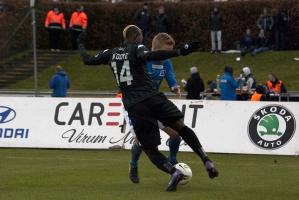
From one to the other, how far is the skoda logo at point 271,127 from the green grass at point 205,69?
1634 cm

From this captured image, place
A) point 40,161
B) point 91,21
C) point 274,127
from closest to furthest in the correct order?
point 40,161 < point 274,127 < point 91,21

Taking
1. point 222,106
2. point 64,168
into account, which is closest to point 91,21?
point 222,106

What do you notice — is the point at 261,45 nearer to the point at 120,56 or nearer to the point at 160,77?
the point at 160,77

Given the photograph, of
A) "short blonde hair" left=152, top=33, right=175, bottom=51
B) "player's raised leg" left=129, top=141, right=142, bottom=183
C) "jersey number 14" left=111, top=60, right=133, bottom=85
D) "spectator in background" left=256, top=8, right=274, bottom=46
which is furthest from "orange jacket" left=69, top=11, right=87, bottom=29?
"jersey number 14" left=111, top=60, right=133, bottom=85

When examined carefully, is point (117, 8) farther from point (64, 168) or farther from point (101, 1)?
point (64, 168)

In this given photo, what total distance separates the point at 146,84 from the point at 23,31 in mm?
25470

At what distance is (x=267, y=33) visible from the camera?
37.2m

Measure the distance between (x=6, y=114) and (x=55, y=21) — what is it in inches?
786

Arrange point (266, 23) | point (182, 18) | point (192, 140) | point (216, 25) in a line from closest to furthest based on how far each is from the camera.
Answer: point (192, 140)
point (266, 23)
point (216, 25)
point (182, 18)

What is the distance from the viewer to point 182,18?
4228 centimetres

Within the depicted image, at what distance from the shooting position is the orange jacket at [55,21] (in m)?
39.1

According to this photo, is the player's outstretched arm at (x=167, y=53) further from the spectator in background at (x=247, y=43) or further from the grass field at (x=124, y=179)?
the spectator in background at (x=247, y=43)

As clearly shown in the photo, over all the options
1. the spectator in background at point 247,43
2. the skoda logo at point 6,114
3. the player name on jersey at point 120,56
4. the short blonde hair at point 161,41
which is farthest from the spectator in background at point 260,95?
the spectator in background at point 247,43

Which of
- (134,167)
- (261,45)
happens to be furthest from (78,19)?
(134,167)
